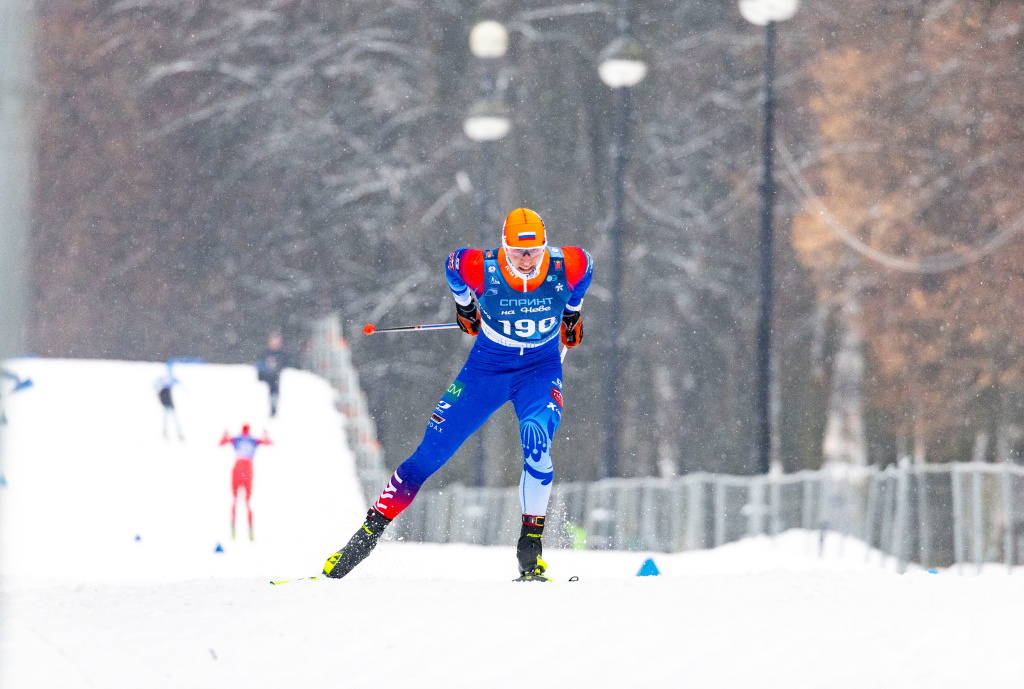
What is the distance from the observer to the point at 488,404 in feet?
23.5

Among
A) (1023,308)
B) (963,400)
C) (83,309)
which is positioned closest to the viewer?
(1023,308)

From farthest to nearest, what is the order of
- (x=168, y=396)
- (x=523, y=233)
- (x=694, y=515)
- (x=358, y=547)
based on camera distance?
1. (x=168, y=396)
2. (x=694, y=515)
3. (x=358, y=547)
4. (x=523, y=233)

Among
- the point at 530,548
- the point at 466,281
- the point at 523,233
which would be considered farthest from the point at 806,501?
the point at 523,233

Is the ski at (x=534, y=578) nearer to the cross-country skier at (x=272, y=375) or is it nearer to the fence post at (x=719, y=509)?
the fence post at (x=719, y=509)

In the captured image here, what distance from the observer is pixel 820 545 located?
16.2 metres

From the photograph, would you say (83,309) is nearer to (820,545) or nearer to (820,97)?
(820,97)

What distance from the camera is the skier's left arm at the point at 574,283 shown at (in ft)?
23.5

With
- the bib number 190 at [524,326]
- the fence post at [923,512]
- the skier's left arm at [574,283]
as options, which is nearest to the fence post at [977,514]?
the fence post at [923,512]

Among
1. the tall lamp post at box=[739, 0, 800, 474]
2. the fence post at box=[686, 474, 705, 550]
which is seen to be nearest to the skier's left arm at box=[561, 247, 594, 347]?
the tall lamp post at box=[739, 0, 800, 474]

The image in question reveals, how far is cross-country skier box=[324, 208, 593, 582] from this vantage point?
702cm

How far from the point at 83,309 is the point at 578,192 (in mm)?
13707

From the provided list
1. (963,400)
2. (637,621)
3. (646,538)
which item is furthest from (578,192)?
(637,621)

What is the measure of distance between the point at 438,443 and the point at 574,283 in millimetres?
1096

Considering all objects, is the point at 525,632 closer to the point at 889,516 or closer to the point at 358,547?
the point at 358,547
